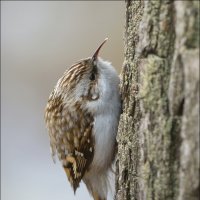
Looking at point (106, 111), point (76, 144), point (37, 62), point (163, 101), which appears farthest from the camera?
Result: point (37, 62)

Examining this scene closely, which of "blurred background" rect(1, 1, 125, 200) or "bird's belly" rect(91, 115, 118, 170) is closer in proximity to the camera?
"bird's belly" rect(91, 115, 118, 170)

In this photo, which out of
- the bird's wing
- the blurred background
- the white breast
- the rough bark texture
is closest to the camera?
the rough bark texture

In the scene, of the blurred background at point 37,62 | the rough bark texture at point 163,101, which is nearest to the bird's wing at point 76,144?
the rough bark texture at point 163,101

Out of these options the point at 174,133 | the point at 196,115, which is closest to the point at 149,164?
the point at 174,133

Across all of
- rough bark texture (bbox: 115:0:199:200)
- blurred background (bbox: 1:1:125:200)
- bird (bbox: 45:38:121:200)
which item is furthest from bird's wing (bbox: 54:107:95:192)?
blurred background (bbox: 1:1:125:200)

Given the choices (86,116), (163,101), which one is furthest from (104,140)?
(163,101)

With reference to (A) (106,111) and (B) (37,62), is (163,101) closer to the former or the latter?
(A) (106,111)

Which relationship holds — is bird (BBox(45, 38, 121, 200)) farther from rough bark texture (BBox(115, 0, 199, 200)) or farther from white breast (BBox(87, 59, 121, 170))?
rough bark texture (BBox(115, 0, 199, 200))

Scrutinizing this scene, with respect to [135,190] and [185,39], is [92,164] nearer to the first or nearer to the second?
[135,190]
